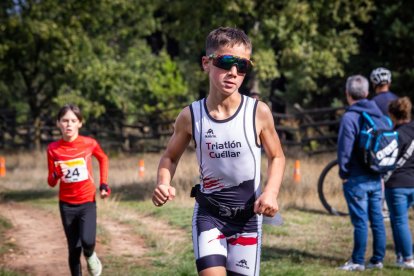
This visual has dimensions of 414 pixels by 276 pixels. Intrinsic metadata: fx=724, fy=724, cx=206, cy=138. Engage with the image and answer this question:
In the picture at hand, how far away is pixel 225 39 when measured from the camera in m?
5.00

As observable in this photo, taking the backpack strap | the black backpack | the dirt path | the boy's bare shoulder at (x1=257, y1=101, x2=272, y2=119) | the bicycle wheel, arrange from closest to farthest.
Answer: the boy's bare shoulder at (x1=257, y1=101, x2=272, y2=119) < the black backpack < the backpack strap < the dirt path < the bicycle wheel

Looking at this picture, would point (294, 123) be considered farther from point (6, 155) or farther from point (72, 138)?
point (72, 138)

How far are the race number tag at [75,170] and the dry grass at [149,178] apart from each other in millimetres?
6032

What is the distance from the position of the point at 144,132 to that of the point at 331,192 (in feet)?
55.5

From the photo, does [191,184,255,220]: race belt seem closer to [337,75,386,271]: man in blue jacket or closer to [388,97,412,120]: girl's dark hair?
[337,75,386,271]: man in blue jacket

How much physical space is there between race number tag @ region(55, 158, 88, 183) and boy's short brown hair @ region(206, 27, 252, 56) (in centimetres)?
315

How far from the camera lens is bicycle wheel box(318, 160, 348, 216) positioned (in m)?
12.7

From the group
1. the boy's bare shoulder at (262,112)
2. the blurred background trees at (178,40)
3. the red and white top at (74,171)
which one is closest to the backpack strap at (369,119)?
the red and white top at (74,171)

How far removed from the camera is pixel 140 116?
101ft

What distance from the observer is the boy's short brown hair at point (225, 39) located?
500cm

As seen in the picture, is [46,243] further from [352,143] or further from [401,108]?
[401,108]

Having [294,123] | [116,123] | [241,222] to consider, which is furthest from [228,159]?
[116,123]

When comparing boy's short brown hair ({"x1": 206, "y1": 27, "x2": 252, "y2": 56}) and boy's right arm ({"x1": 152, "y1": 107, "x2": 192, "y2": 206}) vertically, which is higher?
boy's short brown hair ({"x1": 206, "y1": 27, "x2": 252, "y2": 56})

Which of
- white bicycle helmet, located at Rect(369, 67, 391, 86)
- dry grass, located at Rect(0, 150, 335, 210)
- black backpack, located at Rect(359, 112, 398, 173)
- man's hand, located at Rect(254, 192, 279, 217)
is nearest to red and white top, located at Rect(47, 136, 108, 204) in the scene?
black backpack, located at Rect(359, 112, 398, 173)
